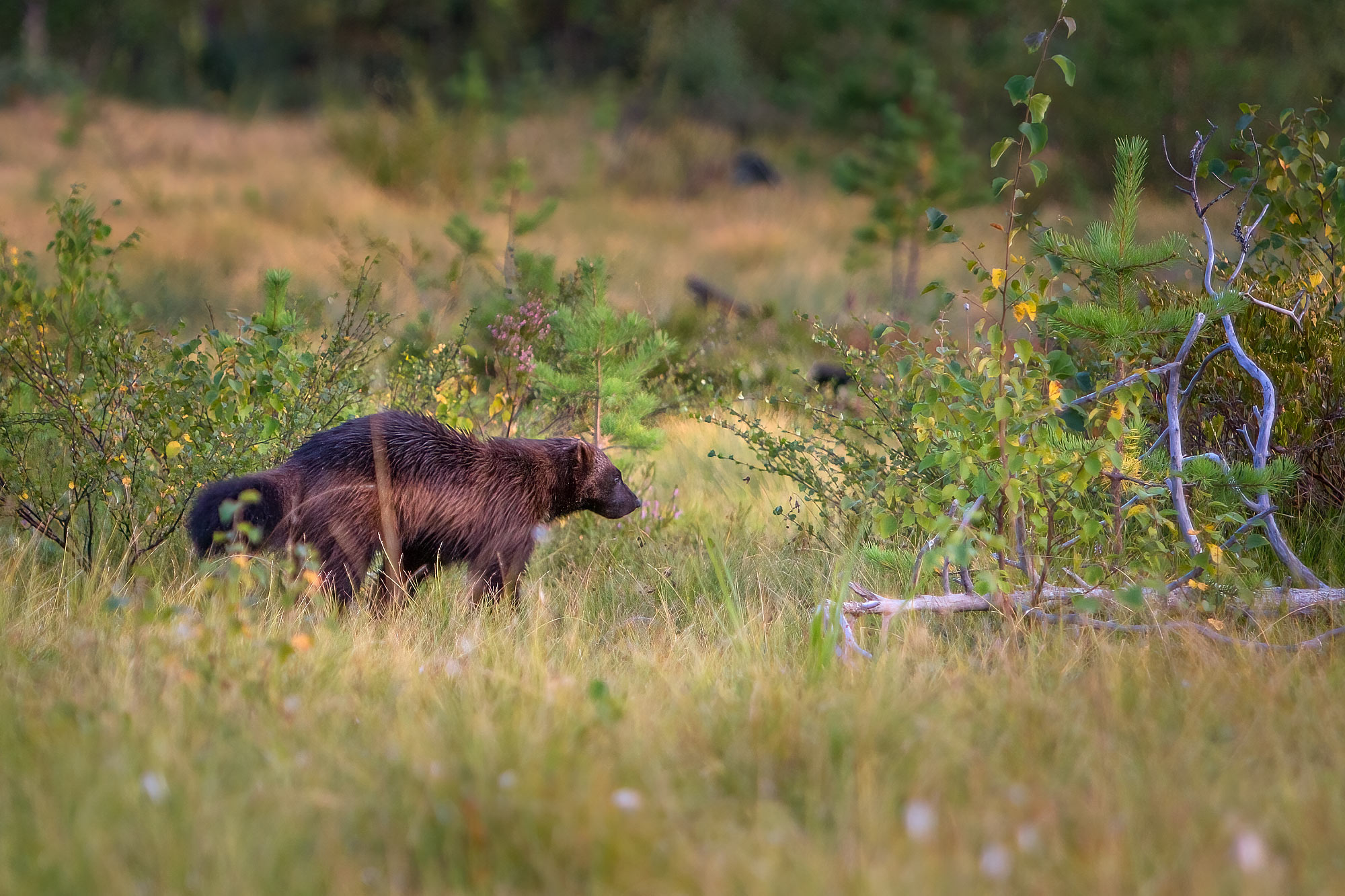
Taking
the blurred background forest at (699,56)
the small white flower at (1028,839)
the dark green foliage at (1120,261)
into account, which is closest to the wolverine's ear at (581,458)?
the dark green foliage at (1120,261)

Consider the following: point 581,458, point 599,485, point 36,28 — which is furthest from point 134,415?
point 36,28

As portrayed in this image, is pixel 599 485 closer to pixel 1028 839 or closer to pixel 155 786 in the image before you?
pixel 155 786

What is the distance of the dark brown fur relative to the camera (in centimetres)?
453

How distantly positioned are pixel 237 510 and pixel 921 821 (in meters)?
2.54

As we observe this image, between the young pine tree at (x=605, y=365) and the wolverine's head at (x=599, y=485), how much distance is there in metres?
0.18

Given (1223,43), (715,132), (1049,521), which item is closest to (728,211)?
(715,132)

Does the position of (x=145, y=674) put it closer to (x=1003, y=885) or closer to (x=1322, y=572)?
(x=1003, y=885)

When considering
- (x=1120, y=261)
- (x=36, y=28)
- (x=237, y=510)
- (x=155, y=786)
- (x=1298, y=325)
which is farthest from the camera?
(x=36, y=28)

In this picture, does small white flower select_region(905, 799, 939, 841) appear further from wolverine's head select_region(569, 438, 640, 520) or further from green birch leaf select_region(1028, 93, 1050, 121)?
wolverine's head select_region(569, 438, 640, 520)

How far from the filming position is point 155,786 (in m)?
2.43

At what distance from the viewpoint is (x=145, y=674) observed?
3164 millimetres

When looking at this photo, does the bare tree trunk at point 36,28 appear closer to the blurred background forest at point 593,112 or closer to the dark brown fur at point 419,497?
the blurred background forest at point 593,112

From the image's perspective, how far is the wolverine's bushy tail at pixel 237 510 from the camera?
13.0 ft

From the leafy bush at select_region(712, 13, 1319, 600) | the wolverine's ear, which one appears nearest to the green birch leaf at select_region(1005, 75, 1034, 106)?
the leafy bush at select_region(712, 13, 1319, 600)
